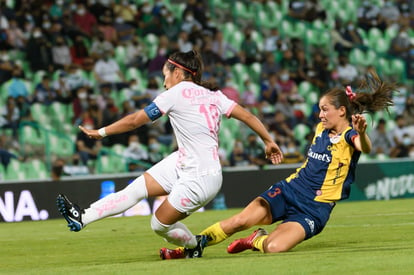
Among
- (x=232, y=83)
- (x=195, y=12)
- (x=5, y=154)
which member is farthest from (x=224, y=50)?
(x=5, y=154)

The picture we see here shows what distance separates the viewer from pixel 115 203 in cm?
806

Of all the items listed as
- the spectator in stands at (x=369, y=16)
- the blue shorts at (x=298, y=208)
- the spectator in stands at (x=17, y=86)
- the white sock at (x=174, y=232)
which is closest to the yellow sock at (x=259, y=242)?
the blue shorts at (x=298, y=208)

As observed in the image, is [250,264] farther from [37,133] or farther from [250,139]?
[250,139]

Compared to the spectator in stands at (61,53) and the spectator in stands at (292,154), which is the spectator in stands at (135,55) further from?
the spectator in stands at (292,154)

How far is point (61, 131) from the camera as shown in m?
17.3

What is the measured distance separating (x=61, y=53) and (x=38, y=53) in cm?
53

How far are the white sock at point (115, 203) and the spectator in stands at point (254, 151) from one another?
9.78 meters

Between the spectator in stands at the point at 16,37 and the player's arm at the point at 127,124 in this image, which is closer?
the player's arm at the point at 127,124

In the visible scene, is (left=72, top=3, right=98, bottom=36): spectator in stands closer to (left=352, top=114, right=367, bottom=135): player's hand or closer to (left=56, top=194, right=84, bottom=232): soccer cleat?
(left=56, top=194, right=84, bottom=232): soccer cleat

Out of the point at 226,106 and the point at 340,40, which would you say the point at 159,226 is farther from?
the point at 340,40

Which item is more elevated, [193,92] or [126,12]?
[193,92]

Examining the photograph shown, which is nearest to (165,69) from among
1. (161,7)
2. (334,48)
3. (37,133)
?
(37,133)

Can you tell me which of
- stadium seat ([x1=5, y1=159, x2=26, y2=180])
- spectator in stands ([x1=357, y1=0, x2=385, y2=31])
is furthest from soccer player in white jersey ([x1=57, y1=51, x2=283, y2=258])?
spectator in stands ([x1=357, y1=0, x2=385, y2=31])

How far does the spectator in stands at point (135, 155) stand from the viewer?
17.2 m
